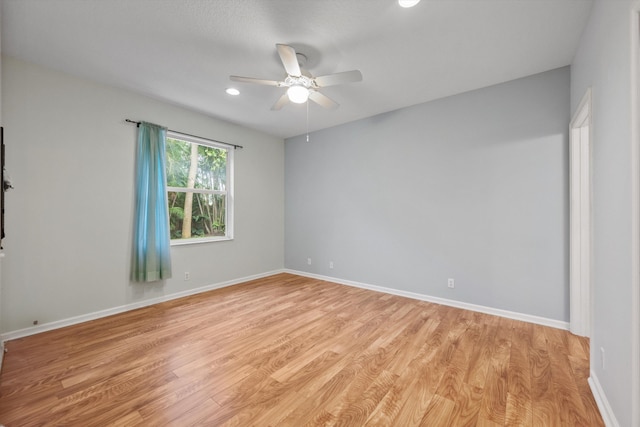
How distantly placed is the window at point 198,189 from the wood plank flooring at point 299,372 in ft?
4.72

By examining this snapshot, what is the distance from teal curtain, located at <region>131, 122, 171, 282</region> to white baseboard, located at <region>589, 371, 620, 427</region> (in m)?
4.35

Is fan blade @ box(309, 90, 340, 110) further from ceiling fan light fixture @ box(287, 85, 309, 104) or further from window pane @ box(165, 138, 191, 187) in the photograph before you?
window pane @ box(165, 138, 191, 187)

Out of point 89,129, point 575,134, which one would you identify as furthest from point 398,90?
point 89,129

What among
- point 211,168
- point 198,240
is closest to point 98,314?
point 198,240

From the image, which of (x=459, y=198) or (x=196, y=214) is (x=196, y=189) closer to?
(x=196, y=214)

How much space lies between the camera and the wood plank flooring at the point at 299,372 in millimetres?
1614

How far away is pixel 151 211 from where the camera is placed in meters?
3.52

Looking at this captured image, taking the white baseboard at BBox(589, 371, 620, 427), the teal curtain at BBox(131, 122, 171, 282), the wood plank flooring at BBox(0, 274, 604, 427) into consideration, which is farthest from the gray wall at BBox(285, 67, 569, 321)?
the teal curtain at BBox(131, 122, 171, 282)

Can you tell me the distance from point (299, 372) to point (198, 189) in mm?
3334

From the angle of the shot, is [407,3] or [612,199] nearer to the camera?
[612,199]

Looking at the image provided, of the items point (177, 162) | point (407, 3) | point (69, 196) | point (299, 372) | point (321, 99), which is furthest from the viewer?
point (177, 162)

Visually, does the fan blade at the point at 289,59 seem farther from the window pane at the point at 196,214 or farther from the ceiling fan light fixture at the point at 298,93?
the window pane at the point at 196,214

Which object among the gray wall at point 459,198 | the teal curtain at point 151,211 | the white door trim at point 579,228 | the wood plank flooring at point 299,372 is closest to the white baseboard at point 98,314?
the wood plank flooring at point 299,372

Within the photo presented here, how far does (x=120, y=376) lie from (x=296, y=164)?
13.8 feet
